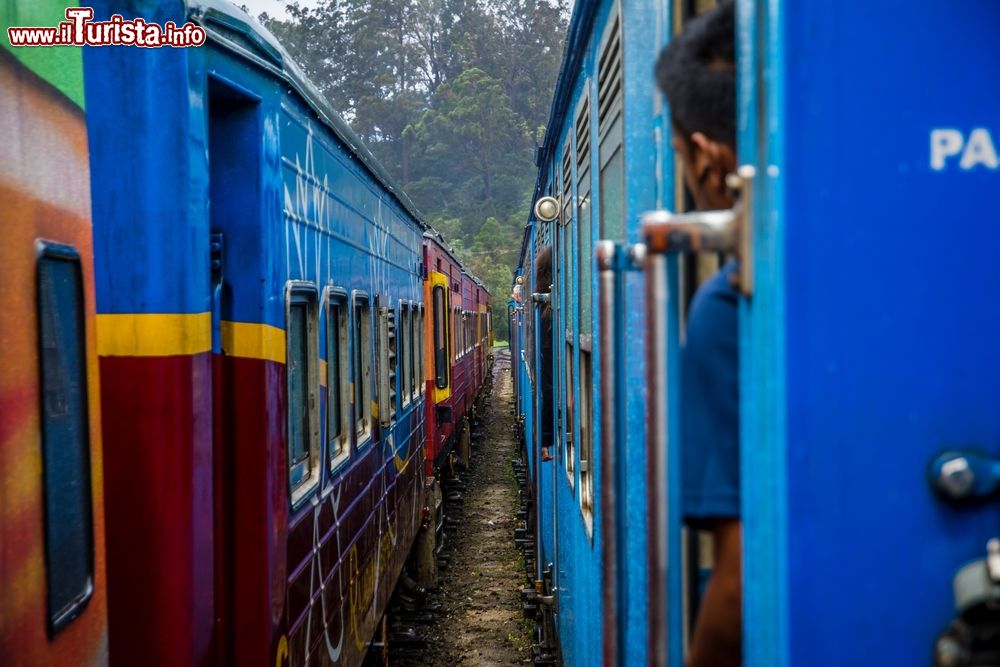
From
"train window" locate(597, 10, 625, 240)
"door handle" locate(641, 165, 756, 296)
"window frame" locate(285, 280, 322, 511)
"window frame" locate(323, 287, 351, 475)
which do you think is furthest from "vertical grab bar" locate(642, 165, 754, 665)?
"window frame" locate(323, 287, 351, 475)

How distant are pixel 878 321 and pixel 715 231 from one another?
0.23 m

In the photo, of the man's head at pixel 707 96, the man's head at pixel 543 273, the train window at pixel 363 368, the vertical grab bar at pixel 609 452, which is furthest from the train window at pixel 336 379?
the man's head at pixel 707 96

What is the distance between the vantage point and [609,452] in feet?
4.51

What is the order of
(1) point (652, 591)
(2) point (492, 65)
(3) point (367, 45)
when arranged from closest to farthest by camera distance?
(1) point (652, 591) < (3) point (367, 45) < (2) point (492, 65)

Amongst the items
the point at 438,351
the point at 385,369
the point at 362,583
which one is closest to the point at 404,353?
the point at 385,369

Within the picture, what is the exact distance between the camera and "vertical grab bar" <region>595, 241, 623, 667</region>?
1.34 m

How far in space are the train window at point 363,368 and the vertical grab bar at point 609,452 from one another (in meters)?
4.11

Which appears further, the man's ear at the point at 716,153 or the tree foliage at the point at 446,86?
the tree foliage at the point at 446,86

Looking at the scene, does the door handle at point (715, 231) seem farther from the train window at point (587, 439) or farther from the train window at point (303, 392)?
the train window at point (303, 392)

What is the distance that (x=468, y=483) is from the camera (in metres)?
15.4

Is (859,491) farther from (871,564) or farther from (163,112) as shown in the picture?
(163,112)

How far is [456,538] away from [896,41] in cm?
1089

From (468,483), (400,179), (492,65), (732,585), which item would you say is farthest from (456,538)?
(492,65)

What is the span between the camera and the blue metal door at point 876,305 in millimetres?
1062
